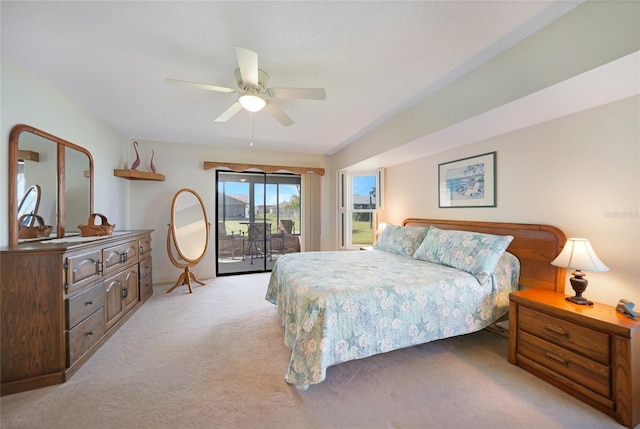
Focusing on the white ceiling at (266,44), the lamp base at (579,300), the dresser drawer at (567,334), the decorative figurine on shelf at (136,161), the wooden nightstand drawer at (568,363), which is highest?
the white ceiling at (266,44)

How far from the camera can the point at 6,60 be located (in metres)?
1.89

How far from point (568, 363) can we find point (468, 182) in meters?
1.88

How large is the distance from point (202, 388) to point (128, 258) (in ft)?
6.40

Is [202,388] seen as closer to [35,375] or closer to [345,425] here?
[345,425]

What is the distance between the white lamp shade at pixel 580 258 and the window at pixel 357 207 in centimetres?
287

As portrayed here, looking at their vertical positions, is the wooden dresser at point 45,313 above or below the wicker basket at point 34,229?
below

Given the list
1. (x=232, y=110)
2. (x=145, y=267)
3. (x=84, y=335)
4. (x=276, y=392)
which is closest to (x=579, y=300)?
(x=276, y=392)

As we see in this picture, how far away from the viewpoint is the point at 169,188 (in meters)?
4.32

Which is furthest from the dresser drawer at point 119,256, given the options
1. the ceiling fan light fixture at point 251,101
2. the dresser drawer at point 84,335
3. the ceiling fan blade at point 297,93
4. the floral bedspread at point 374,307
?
the ceiling fan blade at point 297,93

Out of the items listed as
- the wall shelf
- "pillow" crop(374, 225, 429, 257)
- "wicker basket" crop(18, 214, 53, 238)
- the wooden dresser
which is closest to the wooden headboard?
"pillow" crop(374, 225, 429, 257)

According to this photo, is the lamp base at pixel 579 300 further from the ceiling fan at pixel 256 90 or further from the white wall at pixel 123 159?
the white wall at pixel 123 159

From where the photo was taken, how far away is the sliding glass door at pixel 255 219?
194 inches

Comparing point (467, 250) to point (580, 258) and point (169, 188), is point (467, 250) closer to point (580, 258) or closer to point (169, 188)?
point (580, 258)

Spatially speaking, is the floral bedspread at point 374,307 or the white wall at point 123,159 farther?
the white wall at point 123,159
